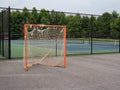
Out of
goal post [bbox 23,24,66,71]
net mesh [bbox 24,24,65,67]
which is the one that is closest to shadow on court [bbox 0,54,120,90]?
goal post [bbox 23,24,66,71]

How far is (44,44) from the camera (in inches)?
498

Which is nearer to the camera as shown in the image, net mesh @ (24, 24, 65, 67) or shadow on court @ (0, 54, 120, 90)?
shadow on court @ (0, 54, 120, 90)

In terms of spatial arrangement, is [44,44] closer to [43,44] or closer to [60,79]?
[43,44]

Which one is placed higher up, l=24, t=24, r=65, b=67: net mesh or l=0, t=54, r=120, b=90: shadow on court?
l=24, t=24, r=65, b=67: net mesh

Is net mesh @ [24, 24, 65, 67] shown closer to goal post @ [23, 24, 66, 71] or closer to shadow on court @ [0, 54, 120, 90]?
goal post @ [23, 24, 66, 71]

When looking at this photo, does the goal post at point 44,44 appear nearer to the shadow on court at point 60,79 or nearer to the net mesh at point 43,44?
the net mesh at point 43,44

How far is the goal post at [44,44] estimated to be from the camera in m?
11.8

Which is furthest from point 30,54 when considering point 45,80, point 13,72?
point 45,80

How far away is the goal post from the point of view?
1176cm

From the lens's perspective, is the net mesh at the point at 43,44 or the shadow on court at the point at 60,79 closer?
the shadow on court at the point at 60,79

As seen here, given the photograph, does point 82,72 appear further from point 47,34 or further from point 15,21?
point 15,21

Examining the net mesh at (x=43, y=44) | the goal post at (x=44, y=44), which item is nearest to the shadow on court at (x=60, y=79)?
the goal post at (x=44, y=44)

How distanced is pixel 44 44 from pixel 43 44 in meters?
0.12

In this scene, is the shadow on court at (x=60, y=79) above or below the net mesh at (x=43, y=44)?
below
